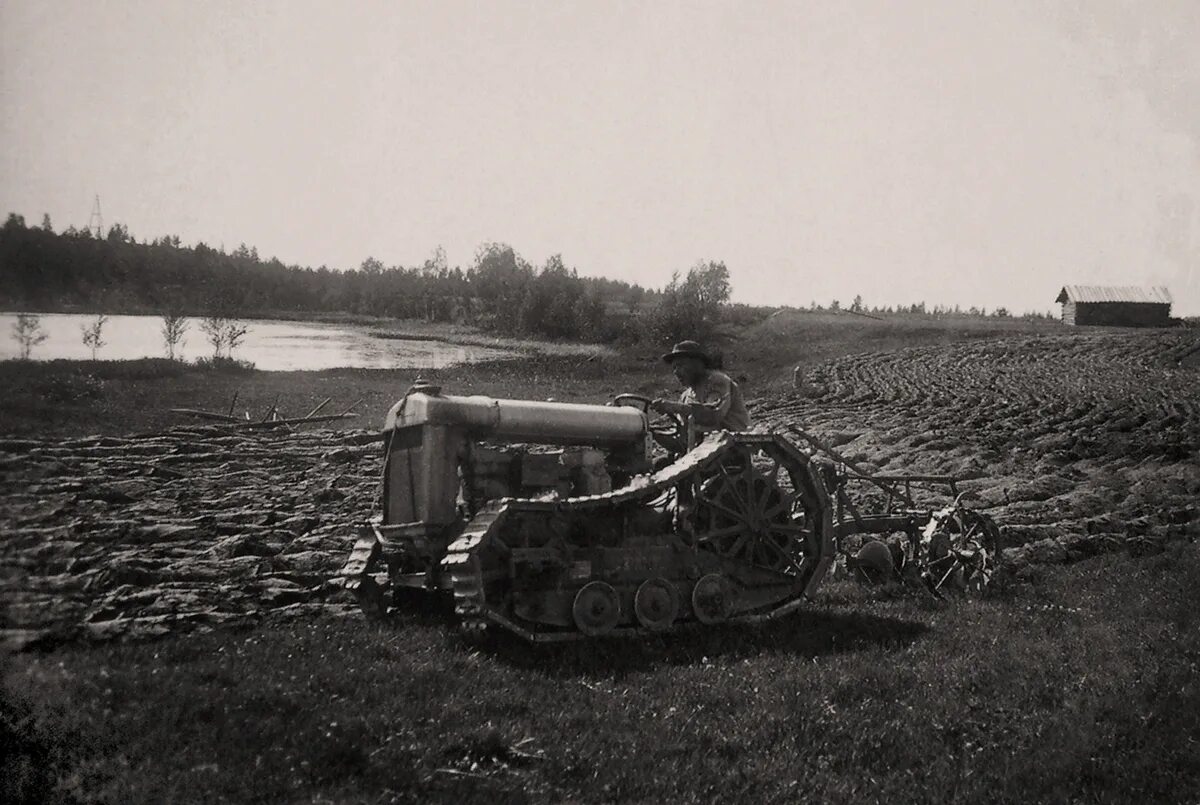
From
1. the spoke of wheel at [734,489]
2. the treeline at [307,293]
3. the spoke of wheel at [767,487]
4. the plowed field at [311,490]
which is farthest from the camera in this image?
the treeline at [307,293]

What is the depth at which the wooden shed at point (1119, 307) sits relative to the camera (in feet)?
161

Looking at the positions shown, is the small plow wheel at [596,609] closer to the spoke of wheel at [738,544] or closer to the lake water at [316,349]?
the spoke of wheel at [738,544]

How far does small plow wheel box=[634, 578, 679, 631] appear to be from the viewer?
8.12 m

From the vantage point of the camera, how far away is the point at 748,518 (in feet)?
29.5

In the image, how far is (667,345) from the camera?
3703 cm

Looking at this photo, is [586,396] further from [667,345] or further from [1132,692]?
[1132,692]

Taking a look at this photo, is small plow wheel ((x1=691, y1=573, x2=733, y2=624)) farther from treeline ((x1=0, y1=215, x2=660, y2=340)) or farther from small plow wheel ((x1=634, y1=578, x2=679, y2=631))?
treeline ((x1=0, y1=215, x2=660, y2=340))

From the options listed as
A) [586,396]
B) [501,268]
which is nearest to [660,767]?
[586,396]

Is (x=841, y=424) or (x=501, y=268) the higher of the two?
(x=501, y=268)

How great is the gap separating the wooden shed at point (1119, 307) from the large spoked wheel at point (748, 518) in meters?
47.8

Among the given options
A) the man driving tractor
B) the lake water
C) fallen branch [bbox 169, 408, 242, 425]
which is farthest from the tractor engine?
the lake water

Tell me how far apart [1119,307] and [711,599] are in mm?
51173

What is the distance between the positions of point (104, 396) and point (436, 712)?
2415 centimetres

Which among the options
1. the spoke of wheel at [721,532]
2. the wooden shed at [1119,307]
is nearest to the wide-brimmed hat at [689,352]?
the spoke of wheel at [721,532]
